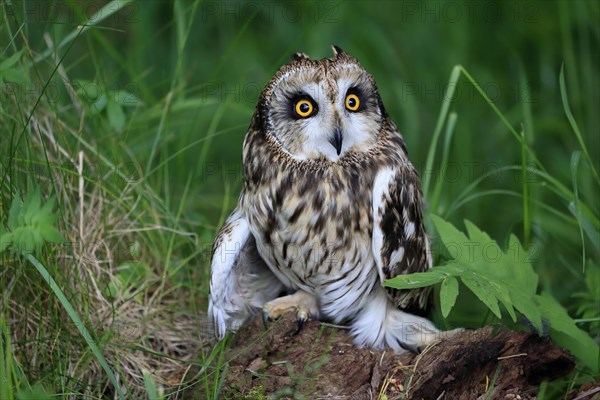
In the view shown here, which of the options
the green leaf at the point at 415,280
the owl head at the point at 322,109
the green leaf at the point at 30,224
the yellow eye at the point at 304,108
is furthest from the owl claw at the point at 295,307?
the green leaf at the point at 30,224

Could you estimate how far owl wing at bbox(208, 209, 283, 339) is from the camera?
3711 millimetres

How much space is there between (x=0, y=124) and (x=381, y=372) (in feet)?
6.42

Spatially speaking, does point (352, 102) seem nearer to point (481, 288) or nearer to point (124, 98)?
point (481, 288)

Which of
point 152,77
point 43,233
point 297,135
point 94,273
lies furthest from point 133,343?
point 152,77

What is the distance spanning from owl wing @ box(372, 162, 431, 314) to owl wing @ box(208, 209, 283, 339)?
0.59 metres

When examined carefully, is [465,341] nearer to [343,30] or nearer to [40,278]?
[40,278]

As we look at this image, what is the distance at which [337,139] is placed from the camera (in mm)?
3361

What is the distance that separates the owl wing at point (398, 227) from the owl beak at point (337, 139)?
266 millimetres

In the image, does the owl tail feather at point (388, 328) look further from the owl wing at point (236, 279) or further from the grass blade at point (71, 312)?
the grass blade at point (71, 312)

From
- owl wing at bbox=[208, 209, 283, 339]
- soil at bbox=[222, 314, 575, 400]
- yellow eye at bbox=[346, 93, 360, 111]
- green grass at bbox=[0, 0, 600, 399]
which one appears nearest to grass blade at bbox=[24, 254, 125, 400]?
green grass at bbox=[0, 0, 600, 399]

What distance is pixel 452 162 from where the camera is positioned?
638 cm

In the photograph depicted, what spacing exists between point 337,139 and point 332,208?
12.0 inches

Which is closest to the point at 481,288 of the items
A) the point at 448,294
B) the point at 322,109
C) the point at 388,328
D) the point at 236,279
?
the point at 448,294

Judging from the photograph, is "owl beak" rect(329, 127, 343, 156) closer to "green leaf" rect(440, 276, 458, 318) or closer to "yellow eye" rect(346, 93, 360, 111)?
"yellow eye" rect(346, 93, 360, 111)
